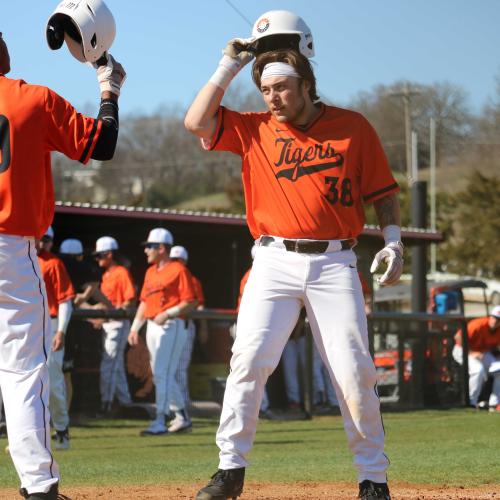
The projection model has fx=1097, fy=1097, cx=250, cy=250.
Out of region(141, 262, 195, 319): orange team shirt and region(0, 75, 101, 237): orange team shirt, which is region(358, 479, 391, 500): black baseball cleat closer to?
region(0, 75, 101, 237): orange team shirt

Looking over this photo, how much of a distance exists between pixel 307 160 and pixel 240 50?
74cm

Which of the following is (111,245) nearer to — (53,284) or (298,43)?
(53,284)

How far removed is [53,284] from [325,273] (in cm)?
607

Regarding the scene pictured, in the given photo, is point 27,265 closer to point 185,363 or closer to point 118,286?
point 185,363

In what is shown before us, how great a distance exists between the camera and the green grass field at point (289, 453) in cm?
795

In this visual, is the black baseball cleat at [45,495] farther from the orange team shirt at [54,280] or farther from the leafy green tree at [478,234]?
the leafy green tree at [478,234]

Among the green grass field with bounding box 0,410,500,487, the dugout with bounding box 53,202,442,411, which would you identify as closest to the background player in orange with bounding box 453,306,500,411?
the dugout with bounding box 53,202,442,411

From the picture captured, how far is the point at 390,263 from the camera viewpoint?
5863 millimetres

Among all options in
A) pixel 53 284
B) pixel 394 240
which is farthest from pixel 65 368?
pixel 394 240

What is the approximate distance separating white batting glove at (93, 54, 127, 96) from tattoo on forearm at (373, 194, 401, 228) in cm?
155

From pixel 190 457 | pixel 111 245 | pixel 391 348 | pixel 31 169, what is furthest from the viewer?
pixel 391 348

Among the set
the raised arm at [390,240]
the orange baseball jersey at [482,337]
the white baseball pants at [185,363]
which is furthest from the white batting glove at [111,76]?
the orange baseball jersey at [482,337]

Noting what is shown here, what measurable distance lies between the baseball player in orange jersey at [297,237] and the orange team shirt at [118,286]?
30.4 ft

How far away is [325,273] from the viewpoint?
18.9 feet
